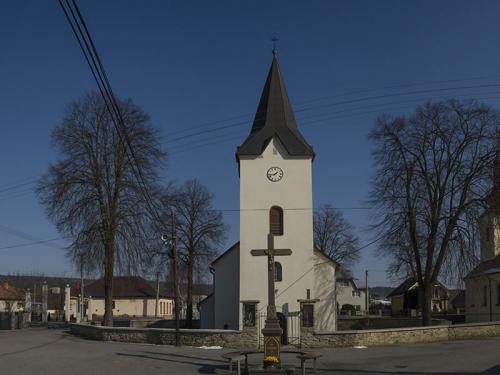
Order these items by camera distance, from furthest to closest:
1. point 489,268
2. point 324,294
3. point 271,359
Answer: point 489,268 → point 324,294 → point 271,359

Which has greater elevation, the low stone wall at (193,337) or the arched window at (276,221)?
the arched window at (276,221)

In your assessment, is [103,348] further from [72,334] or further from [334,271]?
[334,271]

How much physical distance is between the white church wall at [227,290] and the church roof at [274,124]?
6899 millimetres

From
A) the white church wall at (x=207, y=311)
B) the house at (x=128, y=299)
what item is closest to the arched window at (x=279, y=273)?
the white church wall at (x=207, y=311)

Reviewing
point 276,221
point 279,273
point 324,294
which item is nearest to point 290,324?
point 279,273

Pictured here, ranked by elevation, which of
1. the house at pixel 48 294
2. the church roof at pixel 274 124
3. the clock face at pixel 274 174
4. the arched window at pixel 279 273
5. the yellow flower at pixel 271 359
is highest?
the church roof at pixel 274 124

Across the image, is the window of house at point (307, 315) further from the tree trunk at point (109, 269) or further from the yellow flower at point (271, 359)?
the tree trunk at point (109, 269)

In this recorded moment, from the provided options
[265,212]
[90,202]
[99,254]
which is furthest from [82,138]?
[265,212]

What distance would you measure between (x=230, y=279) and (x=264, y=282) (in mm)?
5501

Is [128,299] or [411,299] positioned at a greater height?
[411,299]

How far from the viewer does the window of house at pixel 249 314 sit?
2972cm

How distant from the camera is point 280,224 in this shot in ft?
105

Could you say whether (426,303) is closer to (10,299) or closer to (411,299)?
(411,299)

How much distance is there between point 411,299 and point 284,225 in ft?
127
